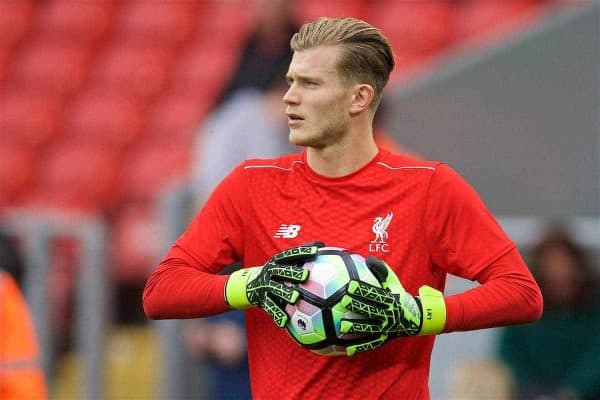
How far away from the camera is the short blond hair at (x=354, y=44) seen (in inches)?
124

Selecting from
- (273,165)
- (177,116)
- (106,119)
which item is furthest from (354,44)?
(106,119)

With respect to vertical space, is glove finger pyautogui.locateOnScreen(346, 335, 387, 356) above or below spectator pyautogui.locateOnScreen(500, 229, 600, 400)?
above

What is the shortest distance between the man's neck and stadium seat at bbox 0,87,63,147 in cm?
784

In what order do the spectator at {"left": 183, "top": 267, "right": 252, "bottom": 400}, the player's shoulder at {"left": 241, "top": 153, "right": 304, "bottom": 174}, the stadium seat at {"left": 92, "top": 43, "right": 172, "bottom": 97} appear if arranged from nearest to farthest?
1. the player's shoulder at {"left": 241, "top": 153, "right": 304, "bottom": 174}
2. the spectator at {"left": 183, "top": 267, "right": 252, "bottom": 400}
3. the stadium seat at {"left": 92, "top": 43, "right": 172, "bottom": 97}

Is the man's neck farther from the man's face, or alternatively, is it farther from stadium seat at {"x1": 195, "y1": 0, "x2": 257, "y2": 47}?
stadium seat at {"x1": 195, "y1": 0, "x2": 257, "y2": 47}

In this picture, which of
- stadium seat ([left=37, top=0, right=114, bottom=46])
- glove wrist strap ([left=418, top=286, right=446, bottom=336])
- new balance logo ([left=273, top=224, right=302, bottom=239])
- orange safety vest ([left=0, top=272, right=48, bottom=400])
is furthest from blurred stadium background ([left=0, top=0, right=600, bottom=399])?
glove wrist strap ([left=418, top=286, right=446, bottom=336])

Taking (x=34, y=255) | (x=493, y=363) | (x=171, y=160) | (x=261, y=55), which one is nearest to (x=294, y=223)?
(x=493, y=363)

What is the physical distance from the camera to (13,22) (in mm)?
11898

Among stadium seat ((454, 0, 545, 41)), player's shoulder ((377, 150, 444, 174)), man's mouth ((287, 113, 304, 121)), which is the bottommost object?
player's shoulder ((377, 150, 444, 174))

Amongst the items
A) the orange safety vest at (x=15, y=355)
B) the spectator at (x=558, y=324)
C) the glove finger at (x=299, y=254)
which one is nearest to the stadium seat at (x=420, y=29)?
the spectator at (x=558, y=324)

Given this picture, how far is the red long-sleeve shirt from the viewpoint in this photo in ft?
9.96

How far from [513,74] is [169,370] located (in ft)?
7.17

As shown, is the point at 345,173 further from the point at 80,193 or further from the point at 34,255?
the point at 80,193

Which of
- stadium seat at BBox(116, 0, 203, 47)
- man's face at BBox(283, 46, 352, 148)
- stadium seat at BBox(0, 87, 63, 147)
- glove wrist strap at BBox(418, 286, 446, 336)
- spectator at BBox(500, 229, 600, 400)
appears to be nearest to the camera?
glove wrist strap at BBox(418, 286, 446, 336)
